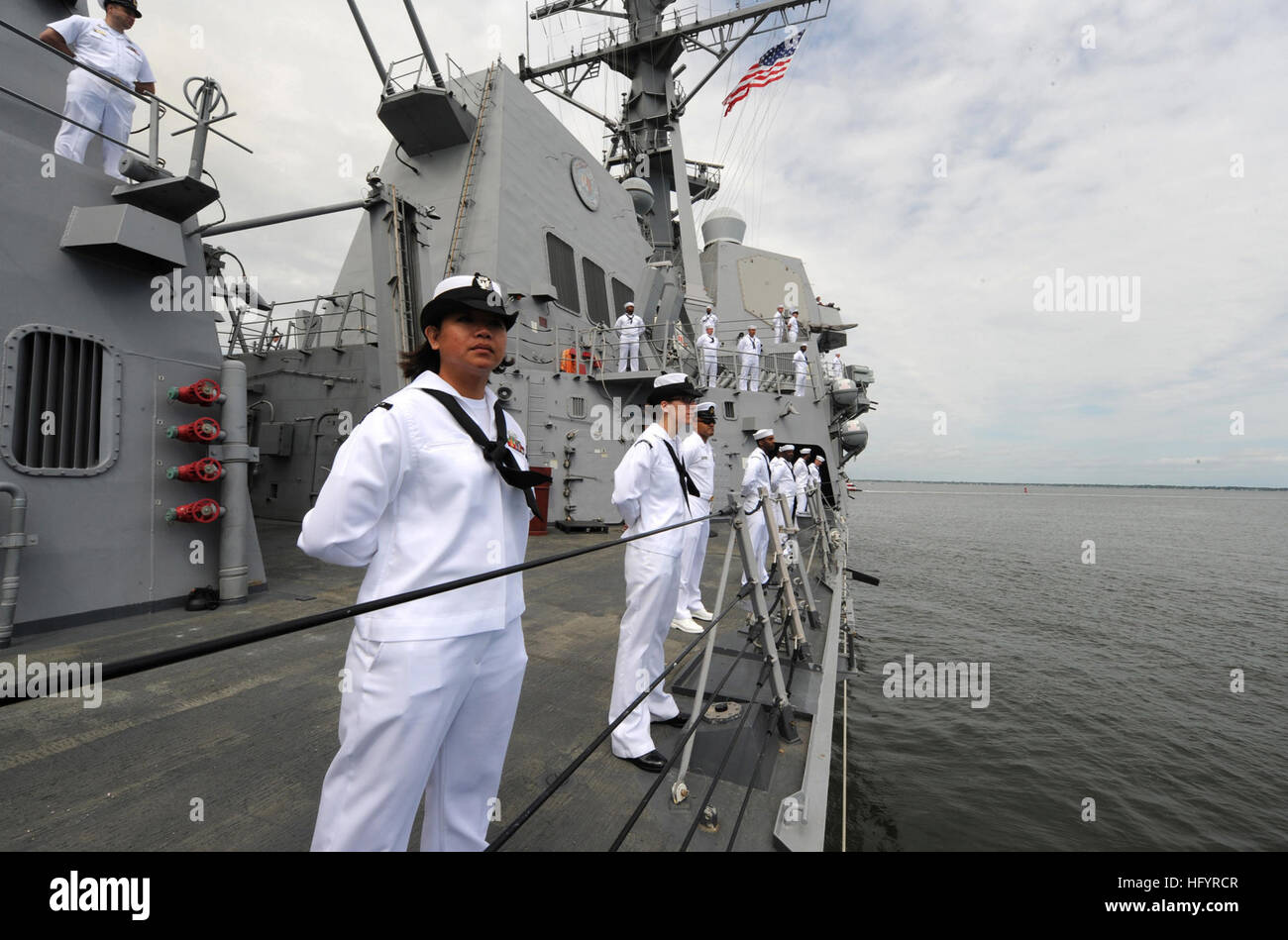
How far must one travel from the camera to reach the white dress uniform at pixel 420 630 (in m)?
1.32

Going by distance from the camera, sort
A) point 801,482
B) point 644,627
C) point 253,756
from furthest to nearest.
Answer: point 801,482
point 644,627
point 253,756

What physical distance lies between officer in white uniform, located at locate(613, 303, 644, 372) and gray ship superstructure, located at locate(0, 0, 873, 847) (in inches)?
16.3

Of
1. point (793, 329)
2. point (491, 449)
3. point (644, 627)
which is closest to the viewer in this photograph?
point (491, 449)

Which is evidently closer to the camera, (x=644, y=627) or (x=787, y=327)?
(x=644, y=627)

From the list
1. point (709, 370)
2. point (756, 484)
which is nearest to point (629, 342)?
point (709, 370)

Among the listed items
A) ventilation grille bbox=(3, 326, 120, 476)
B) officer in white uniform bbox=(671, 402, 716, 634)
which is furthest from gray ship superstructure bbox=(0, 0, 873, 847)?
officer in white uniform bbox=(671, 402, 716, 634)

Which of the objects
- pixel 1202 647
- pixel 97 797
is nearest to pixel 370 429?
pixel 97 797

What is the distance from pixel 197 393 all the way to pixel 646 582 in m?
4.00

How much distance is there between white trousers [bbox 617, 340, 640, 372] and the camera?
10461 millimetres

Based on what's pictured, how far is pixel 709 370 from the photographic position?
11320 millimetres

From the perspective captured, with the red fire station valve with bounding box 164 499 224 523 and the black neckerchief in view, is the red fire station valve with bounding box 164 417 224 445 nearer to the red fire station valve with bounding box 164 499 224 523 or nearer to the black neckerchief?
the red fire station valve with bounding box 164 499 224 523

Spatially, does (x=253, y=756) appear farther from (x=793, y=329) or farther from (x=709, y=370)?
(x=793, y=329)

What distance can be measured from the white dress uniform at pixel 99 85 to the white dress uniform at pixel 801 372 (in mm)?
10600

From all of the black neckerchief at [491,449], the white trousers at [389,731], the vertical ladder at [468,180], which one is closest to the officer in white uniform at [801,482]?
the vertical ladder at [468,180]
